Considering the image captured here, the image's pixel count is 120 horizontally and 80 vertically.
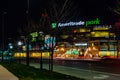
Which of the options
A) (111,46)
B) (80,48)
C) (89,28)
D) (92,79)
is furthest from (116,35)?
(92,79)

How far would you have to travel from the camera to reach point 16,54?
269 ft

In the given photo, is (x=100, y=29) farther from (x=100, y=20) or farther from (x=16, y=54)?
(x=16, y=54)

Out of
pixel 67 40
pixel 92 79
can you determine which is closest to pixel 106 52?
pixel 67 40

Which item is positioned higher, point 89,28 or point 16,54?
point 89,28

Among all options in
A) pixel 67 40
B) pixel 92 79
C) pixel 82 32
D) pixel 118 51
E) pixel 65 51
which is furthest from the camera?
pixel 82 32

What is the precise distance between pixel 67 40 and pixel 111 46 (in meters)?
19.0

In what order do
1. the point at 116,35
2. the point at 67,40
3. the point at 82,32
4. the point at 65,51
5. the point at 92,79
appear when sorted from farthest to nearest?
1. the point at 82,32
2. the point at 67,40
3. the point at 65,51
4. the point at 116,35
5. the point at 92,79

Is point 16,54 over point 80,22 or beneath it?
beneath

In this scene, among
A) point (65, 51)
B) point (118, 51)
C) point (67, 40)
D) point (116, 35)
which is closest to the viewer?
point (118, 51)

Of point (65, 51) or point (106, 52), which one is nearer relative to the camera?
point (106, 52)

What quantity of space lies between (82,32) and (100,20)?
307 inches

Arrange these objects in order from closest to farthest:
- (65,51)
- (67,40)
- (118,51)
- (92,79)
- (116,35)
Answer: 1. (92,79)
2. (118,51)
3. (116,35)
4. (65,51)
5. (67,40)

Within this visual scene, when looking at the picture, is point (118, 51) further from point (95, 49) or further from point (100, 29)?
point (100, 29)

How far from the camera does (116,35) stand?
285ft
